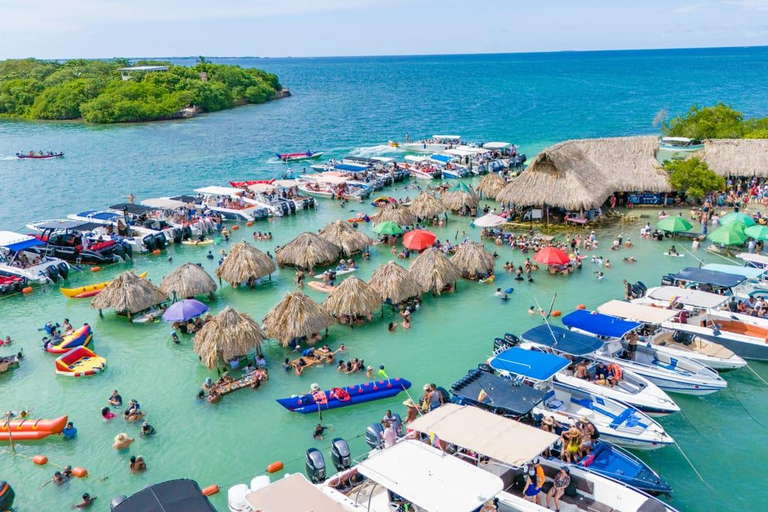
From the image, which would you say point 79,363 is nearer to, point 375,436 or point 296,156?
point 375,436

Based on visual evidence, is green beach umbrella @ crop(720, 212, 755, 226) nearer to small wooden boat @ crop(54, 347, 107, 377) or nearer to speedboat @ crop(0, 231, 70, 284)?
small wooden boat @ crop(54, 347, 107, 377)

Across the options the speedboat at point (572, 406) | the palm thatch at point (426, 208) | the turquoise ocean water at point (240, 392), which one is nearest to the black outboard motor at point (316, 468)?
the turquoise ocean water at point (240, 392)

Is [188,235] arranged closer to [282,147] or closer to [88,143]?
[282,147]

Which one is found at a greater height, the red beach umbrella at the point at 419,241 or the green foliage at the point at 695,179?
the green foliage at the point at 695,179

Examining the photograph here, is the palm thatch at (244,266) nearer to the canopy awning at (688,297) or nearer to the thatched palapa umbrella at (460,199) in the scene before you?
the thatched palapa umbrella at (460,199)

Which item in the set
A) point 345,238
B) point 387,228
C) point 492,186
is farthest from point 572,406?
point 492,186

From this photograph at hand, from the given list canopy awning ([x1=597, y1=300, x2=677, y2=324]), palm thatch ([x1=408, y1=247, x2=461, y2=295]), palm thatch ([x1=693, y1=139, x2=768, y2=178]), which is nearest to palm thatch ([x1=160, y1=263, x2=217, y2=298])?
palm thatch ([x1=408, y1=247, x2=461, y2=295])
